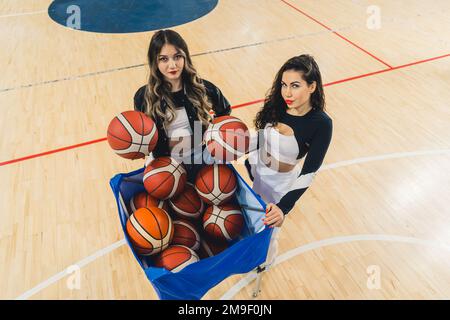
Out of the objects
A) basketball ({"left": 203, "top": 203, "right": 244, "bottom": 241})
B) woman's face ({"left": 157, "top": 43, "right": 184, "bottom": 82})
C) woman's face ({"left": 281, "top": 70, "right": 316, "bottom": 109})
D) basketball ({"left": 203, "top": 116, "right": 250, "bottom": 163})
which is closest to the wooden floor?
basketball ({"left": 203, "top": 203, "right": 244, "bottom": 241})

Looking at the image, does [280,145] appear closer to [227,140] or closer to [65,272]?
[227,140]

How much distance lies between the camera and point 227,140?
2012mm

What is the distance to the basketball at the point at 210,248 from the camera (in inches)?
82.4

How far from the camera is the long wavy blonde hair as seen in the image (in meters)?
2.09

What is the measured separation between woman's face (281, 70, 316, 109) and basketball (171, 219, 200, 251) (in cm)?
98

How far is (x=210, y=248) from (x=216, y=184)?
43cm

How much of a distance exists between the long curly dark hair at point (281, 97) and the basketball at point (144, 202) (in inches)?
33.8

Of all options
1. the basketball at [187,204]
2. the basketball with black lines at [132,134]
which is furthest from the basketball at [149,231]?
the basketball with black lines at [132,134]

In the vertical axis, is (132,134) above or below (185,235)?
above

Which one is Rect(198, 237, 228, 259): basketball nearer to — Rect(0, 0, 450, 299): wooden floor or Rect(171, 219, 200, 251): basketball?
Rect(171, 219, 200, 251): basketball

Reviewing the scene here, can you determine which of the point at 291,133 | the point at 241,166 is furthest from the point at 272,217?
the point at 241,166

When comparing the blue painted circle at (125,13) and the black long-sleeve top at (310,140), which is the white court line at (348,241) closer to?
the black long-sleeve top at (310,140)
